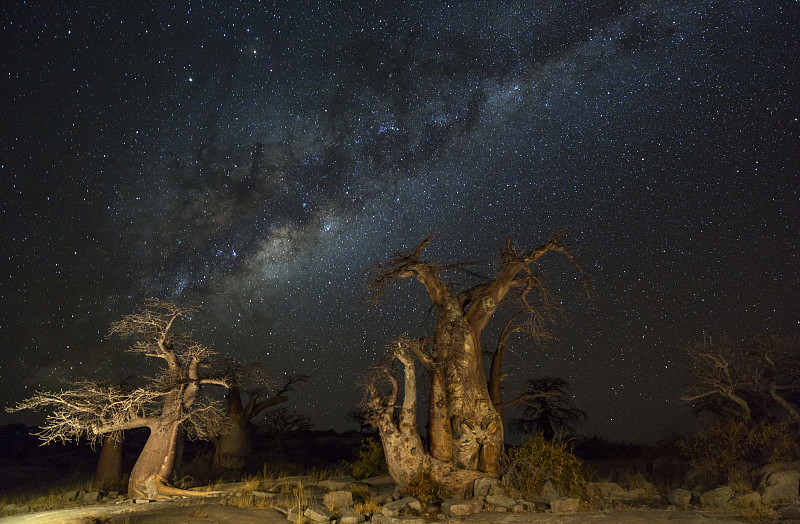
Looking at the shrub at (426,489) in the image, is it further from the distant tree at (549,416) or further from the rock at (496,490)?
the distant tree at (549,416)

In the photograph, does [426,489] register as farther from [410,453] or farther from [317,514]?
[317,514]

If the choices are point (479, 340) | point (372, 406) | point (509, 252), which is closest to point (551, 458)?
point (479, 340)

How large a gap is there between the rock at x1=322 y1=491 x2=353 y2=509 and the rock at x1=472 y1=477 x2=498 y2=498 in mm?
2991

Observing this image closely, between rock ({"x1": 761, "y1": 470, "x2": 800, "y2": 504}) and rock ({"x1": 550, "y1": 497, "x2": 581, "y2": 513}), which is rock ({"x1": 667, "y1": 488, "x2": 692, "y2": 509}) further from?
rock ({"x1": 550, "y1": 497, "x2": 581, "y2": 513})

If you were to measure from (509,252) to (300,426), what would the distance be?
21.3 meters

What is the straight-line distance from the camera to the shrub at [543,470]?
44.2ft

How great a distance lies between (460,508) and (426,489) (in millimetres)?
1458

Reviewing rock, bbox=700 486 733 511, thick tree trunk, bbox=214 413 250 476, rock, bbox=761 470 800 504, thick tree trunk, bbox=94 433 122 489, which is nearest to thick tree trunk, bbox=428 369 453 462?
rock, bbox=700 486 733 511

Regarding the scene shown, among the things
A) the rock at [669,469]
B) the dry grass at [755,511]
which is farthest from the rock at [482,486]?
the rock at [669,469]

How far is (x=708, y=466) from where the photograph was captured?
1603 cm

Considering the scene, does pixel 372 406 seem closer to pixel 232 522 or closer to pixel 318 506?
pixel 318 506

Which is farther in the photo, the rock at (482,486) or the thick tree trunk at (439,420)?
the thick tree trunk at (439,420)

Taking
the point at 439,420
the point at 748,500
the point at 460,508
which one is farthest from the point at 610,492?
the point at 439,420

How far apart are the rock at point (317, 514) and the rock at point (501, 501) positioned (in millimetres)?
3525
